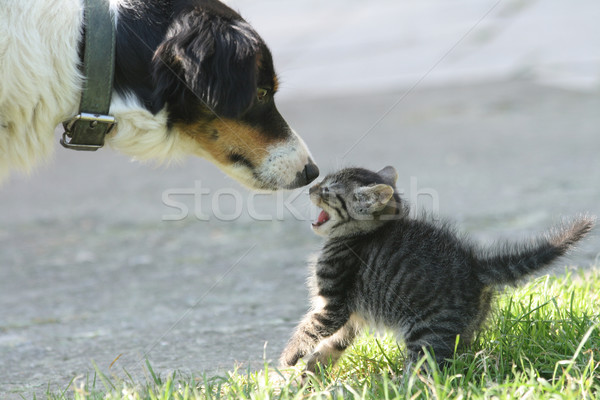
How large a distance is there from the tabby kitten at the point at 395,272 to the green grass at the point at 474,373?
12cm

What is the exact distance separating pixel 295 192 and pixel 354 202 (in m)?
1.24

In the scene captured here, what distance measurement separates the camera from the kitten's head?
3204 mm

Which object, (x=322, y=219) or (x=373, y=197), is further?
(x=322, y=219)

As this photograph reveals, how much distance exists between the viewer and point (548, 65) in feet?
36.4

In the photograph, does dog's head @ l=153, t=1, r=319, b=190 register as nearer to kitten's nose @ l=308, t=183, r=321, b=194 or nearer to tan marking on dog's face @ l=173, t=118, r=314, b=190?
tan marking on dog's face @ l=173, t=118, r=314, b=190

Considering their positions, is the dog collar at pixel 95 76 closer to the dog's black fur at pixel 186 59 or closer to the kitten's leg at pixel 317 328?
the dog's black fur at pixel 186 59

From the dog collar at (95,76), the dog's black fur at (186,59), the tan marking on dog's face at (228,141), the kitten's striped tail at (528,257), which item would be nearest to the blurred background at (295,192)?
the tan marking on dog's face at (228,141)

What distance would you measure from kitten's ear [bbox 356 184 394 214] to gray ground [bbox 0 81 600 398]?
2.27ft

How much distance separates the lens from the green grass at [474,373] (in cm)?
267

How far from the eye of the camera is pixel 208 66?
3316 mm

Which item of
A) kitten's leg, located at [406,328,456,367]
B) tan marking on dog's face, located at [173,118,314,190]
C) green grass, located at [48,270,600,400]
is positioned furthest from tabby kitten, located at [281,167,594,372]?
tan marking on dog's face, located at [173,118,314,190]

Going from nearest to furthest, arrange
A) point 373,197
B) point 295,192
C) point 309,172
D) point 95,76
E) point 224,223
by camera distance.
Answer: point 373,197
point 95,76
point 309,172
point 295,192
point 224,223

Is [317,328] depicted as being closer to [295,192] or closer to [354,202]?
[354,202]

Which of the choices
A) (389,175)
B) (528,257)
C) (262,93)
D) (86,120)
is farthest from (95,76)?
(528,257)
